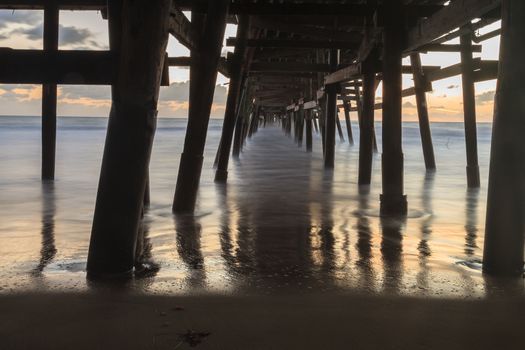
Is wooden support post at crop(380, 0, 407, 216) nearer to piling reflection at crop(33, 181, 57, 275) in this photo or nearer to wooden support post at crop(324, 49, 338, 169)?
piling reflection at crop(33, 181, 57, 275)

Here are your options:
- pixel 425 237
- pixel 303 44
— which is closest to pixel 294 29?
pixel 303 44

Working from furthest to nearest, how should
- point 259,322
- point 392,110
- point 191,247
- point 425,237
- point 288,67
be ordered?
point 288,67
point 392,110
point 425,237
point 191,247
point 259,322

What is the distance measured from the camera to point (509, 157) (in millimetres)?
2701

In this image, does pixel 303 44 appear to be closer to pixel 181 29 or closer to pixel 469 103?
pixel 469 103

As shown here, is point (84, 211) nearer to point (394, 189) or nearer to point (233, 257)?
point (233, 257)

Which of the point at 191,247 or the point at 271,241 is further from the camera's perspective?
the point at 271,241

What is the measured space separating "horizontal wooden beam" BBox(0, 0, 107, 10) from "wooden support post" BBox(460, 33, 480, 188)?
457 centimetres

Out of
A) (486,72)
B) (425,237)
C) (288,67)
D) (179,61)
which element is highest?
(288,67)

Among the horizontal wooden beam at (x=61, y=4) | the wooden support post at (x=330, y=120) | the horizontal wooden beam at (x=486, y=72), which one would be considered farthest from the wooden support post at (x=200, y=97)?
the wooden support post at (x=330, y=120)

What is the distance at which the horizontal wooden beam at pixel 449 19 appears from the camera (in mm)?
3289

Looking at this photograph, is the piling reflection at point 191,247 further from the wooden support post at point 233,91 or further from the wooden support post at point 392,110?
the wooden support post at point 233,91

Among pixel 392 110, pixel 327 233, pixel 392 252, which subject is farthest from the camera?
pixel 392 110

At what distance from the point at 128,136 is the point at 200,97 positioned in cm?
207

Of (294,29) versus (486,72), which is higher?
(294,29)
